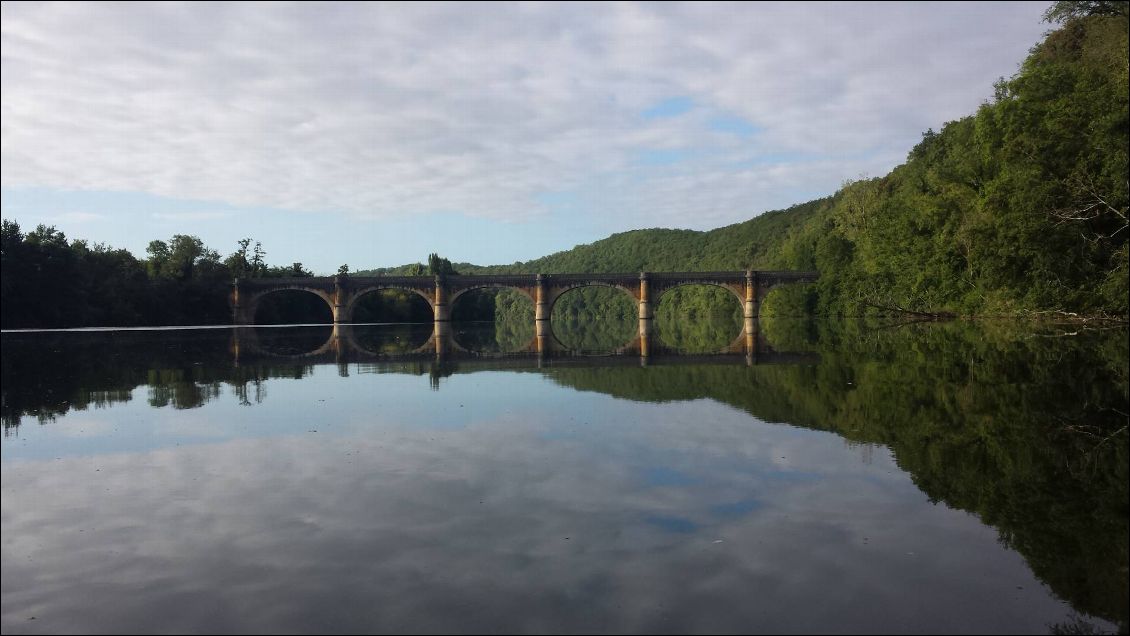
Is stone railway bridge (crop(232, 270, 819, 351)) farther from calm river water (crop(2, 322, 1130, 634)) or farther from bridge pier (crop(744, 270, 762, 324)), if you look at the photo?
calm river water (crop(2, 322, 1130, 634))

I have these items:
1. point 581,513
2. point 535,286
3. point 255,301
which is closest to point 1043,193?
point 581,513

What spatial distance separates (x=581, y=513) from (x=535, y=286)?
321ft

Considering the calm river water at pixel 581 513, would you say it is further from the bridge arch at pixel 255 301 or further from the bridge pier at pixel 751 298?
the bridge arch at pixel 255 301

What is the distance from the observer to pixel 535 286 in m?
107

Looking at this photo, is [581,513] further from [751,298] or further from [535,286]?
[535,286]

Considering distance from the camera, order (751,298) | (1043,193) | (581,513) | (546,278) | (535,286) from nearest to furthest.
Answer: (581,513)
(1043,193)
(751,298)
(546,278)
(535,286)

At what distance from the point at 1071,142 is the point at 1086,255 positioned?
5.86 meters

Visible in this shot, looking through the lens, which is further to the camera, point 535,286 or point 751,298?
point 535,286

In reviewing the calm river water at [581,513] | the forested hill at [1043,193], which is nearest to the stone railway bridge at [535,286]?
the forested hill at [1043,193]

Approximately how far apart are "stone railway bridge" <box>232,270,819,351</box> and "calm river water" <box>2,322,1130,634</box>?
273 feet

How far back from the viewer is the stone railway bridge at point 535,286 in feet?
339

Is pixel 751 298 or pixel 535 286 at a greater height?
pixel 535 286

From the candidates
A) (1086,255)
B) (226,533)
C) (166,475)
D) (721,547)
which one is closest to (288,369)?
(166,475)

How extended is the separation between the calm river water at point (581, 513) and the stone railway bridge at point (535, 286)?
8309 cm
